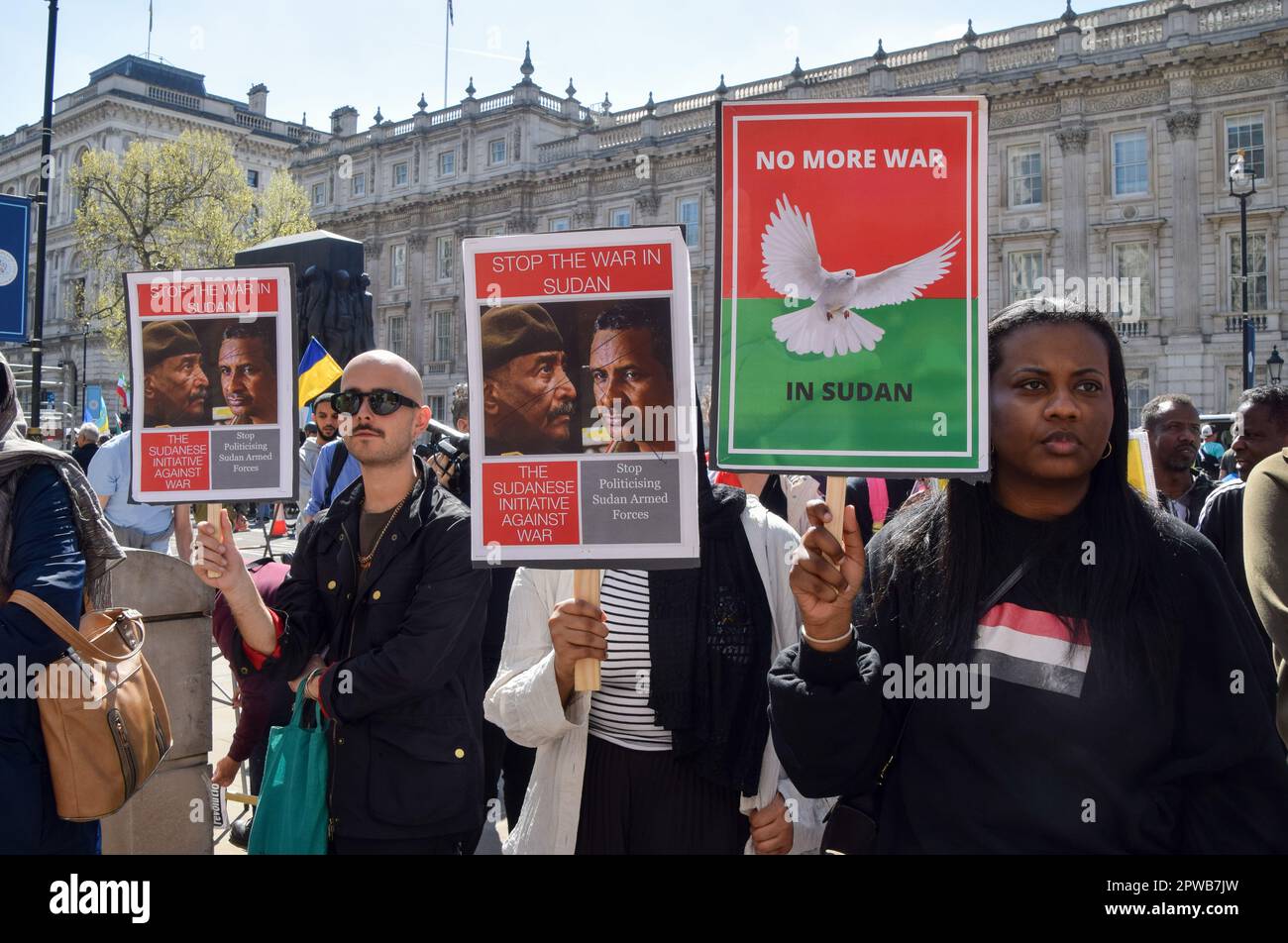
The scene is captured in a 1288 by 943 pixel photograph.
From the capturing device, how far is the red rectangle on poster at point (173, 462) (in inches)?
121

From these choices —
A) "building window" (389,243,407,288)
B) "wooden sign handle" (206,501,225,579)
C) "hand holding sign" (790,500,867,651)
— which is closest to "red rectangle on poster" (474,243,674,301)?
"hand holding sign" (790,500,867,651)

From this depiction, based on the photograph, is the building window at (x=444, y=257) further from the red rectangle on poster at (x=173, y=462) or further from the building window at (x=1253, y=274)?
the red rectangle on poster at (x=173, y=462)

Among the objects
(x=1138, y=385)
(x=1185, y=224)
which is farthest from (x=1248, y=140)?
(x=1138, y=385)

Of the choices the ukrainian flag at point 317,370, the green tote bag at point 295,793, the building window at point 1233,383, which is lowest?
the green tote bag at point 295,793

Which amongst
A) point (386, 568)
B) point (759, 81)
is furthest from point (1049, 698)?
point (759, 81)

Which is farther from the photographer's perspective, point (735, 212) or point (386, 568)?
point (386, 568)

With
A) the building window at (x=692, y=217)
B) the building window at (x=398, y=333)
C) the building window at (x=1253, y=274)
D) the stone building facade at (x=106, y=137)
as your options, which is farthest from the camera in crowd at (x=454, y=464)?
the stone building facade at (x=106, y=137)

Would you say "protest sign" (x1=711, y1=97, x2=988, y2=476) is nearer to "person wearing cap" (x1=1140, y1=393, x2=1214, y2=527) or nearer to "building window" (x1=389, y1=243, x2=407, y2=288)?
"person wearing cap" (x1=1140, y1=393, x2=1214, y2=527)

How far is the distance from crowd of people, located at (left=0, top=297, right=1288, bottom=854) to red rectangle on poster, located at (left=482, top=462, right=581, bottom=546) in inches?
3.6

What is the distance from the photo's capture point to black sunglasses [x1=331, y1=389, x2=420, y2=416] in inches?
120

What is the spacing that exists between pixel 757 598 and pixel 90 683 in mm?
1656

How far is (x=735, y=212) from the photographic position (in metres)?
2.19

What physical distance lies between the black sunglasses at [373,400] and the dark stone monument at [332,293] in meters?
4.34
